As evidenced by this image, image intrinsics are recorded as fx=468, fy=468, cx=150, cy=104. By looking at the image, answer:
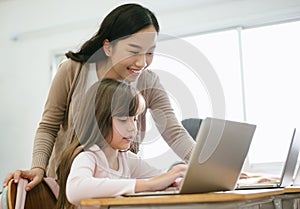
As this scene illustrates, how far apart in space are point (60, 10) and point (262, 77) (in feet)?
6.25

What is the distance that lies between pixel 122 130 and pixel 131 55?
32cm

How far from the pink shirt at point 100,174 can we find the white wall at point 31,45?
232 centimetres

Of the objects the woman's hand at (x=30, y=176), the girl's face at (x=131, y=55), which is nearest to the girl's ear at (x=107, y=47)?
the girl's face at (x=131, y=55)

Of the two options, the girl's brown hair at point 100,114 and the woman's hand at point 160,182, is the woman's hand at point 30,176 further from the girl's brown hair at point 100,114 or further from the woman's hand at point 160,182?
the woman's hand at point 160,182

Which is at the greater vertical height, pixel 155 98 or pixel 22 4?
pixel 22 4

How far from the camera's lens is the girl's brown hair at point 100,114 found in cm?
130

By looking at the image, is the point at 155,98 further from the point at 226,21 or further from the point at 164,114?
the point at 226,21

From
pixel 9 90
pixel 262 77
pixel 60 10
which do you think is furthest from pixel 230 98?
pixel 9 90

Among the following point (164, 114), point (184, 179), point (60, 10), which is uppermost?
point (60, 10)

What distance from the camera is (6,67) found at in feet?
14.2

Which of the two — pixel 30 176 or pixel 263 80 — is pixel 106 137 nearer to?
pixel 30 176

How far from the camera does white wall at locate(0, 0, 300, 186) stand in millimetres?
3971

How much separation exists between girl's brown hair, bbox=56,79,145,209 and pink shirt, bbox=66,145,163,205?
1.6 inches

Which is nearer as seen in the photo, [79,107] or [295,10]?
[79,107]
